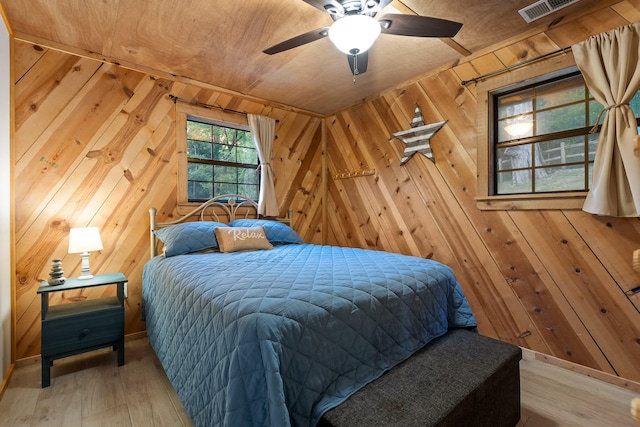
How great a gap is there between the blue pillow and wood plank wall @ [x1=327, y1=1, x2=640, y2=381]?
178cm

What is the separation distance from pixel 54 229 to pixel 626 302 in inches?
162

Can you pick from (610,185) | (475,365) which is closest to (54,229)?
(475,365)

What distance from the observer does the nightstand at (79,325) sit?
6.40ft

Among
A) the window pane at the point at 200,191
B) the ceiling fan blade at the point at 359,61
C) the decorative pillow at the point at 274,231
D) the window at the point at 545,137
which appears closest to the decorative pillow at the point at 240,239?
the decorative pillow at the point at 274,231

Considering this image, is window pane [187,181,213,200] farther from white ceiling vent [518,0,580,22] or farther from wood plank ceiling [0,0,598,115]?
white ceiling vent [518,0,580,22]

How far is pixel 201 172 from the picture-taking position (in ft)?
10.5

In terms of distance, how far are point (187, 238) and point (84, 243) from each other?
694 millimetres

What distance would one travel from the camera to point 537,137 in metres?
2.35

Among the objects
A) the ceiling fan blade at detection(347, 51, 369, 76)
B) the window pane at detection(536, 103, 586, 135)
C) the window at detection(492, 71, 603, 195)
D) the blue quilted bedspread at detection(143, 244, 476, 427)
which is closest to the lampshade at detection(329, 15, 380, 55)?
the ceiling fan blade at detection(347, 51, 369, 76)

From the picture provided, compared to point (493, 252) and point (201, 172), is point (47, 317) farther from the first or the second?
point (493, 252)

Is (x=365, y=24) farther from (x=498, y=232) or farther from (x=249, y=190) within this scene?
(x=249, y=190)

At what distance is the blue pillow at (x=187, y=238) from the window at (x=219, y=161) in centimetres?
57

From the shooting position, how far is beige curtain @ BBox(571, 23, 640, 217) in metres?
1.80

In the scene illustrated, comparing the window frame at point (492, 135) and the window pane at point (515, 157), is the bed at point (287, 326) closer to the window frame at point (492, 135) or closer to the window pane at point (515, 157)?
the window frame at point (492, 135)
